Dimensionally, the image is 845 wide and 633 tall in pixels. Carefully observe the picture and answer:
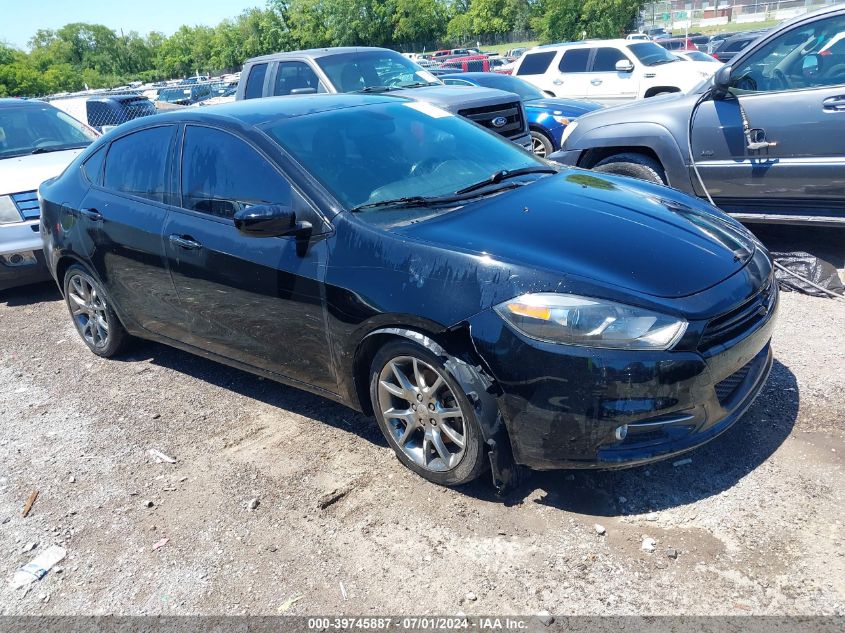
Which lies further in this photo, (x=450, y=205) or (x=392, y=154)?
(x=392, y=154)

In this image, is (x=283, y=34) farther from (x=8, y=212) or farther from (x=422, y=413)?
(x=422, y=413)

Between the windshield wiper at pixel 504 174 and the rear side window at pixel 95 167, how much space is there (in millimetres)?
2683

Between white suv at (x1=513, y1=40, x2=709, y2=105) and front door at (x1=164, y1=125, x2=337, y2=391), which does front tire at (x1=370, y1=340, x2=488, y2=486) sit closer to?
front door at (x1=164, y1=125, x2=337, y2=391)

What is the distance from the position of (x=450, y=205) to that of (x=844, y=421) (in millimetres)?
2300

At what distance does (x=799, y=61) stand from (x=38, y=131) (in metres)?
7.90

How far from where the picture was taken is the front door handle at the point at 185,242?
4.07 meters

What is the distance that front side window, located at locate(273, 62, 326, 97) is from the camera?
28.7 ft

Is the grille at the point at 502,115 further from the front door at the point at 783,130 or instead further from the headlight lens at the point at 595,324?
the headlight lens at the point at 595,324

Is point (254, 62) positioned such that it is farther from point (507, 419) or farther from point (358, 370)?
point (507, 419)

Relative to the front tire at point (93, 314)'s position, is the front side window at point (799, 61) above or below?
above

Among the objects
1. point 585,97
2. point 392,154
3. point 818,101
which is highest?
point 392,154

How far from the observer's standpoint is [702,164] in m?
6.09

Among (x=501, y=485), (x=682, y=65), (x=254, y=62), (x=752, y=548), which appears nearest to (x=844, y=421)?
(x=752, y=548)

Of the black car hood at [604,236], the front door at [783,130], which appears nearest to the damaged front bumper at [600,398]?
the black car hood at [604,236]
